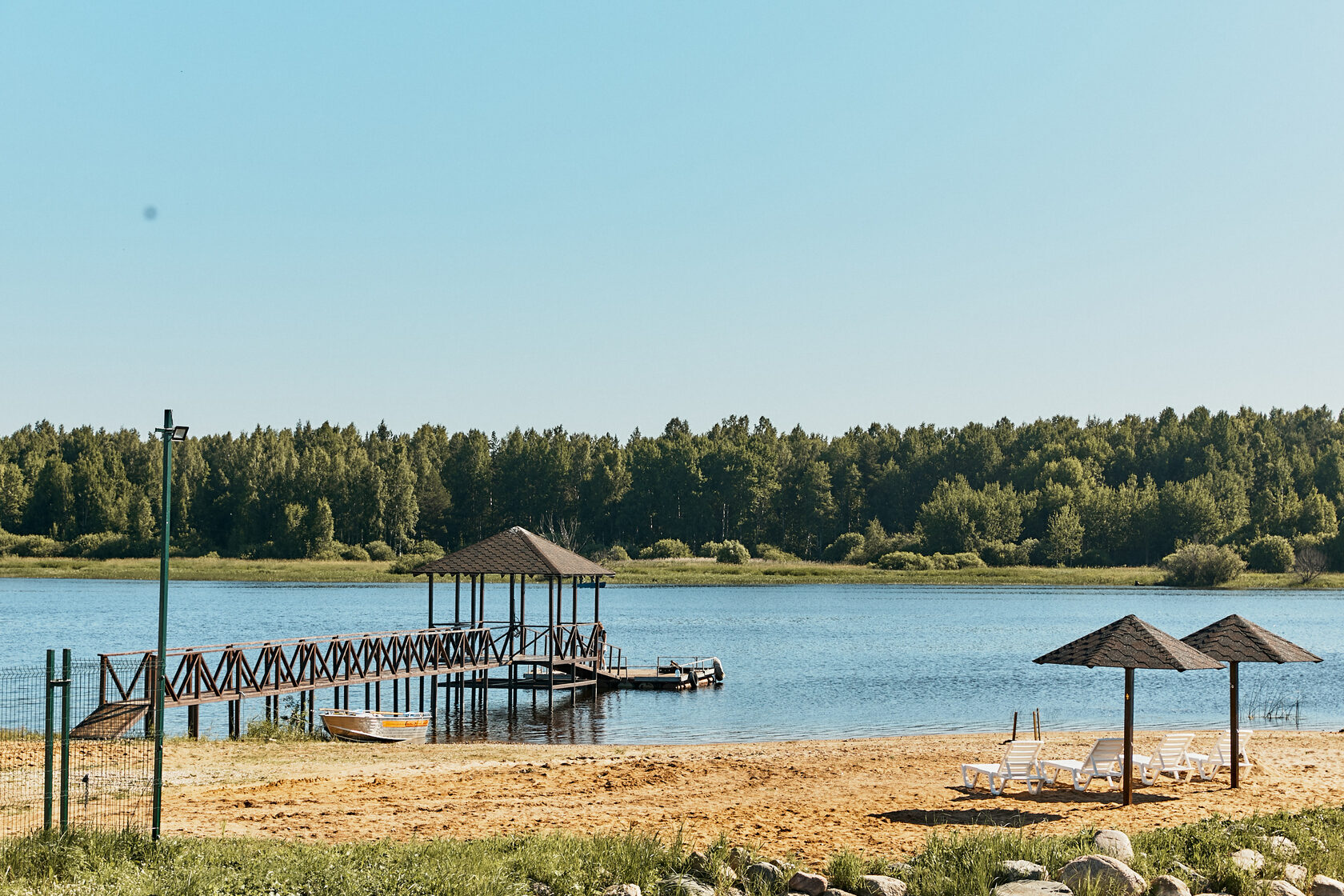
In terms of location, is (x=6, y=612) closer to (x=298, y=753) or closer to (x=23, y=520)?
(x=298, y=753)

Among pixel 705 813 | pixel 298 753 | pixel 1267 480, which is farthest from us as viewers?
pixel 1267 480

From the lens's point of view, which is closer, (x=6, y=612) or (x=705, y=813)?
(x=705, y=813)

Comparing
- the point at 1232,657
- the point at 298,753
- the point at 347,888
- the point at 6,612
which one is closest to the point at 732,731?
the point at 298,753

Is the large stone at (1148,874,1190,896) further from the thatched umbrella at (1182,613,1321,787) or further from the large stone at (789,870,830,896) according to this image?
the thatched umbrella at (1182,613,1321,787)

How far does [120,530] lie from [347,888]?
374ft

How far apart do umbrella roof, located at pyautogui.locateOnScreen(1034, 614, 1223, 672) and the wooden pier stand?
1451cm

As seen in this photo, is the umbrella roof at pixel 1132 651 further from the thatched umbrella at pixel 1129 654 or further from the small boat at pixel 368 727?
the small boat at pixel 368 727

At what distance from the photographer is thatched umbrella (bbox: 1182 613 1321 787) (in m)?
16.1

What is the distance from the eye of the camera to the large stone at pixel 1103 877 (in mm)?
10188

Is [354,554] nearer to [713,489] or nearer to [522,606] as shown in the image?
[713,489]

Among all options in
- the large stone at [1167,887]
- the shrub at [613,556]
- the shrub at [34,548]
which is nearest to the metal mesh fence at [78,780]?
the large stone at [1167,887]

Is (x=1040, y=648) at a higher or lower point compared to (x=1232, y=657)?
lower

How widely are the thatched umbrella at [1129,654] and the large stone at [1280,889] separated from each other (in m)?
3.98

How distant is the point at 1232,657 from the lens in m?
16.3
